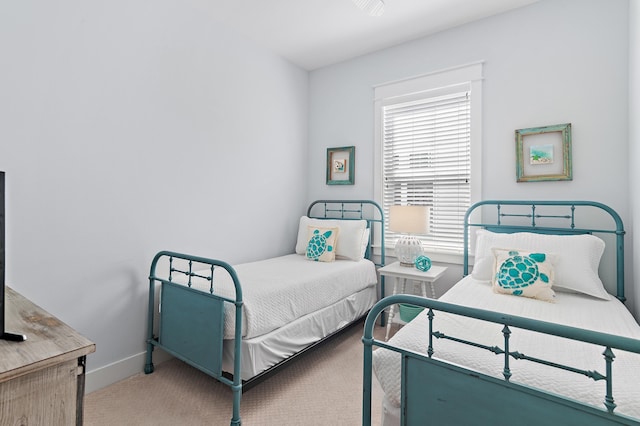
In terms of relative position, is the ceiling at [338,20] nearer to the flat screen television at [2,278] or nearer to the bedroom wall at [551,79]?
the bedroom wall at [551,79]

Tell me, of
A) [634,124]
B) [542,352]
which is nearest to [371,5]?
[634,124]

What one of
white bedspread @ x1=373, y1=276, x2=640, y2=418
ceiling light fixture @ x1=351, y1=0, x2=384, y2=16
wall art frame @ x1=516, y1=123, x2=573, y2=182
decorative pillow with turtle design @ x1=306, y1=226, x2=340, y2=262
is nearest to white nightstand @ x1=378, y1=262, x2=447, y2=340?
decorative pillow with turtle design @ x1=306, y1=226, x2=340, y2=262

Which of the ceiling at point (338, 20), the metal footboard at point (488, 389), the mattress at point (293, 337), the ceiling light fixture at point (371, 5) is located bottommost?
the mattress at point (293, 337)

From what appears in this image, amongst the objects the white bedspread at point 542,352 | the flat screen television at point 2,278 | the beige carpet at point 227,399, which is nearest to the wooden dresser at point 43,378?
the flat screen television at point 2,278

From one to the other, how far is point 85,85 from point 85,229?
90 centimetres

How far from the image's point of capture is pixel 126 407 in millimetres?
1898

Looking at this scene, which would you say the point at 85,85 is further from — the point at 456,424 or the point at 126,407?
the point at 456,424

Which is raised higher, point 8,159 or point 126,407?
point 8,159

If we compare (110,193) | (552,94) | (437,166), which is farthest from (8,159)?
(552,94)

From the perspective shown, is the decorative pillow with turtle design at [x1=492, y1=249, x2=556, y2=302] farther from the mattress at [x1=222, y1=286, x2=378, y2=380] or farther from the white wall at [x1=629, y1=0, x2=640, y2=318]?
the mattress at [x1=222, y1=286, x2=378, y2=380]

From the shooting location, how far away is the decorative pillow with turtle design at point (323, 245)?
303cm

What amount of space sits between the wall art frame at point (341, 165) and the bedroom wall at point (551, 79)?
85cm

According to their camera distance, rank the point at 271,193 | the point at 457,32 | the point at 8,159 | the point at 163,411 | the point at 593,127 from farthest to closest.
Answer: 1. the point at 271,193
2. the point at 457,32
3. the point at 593,127
4. the point at 163,411
5. the point at 8,159

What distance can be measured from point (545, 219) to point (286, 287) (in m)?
2.05
